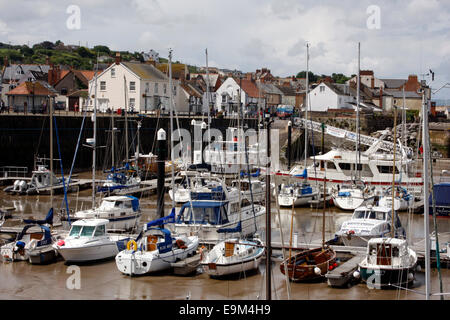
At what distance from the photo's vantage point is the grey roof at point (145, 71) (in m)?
62.8

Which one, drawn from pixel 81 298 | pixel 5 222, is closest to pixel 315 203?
pixel 5 222

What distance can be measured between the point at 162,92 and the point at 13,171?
26.5 m

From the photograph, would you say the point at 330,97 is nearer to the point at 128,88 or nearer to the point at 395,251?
the point at 128,88

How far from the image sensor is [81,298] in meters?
17.9

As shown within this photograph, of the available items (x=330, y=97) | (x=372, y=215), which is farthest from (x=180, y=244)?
(x=330, y=97)

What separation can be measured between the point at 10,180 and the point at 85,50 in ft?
362

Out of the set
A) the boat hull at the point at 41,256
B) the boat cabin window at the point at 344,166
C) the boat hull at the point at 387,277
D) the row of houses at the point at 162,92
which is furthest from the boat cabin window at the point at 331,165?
the boat hull at the point at 41,256

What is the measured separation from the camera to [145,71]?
64.6 metres

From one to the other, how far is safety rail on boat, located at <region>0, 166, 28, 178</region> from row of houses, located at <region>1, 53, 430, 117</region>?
7.71m

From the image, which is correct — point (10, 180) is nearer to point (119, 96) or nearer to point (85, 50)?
point (119, 96)

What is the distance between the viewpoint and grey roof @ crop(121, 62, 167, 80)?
206 ft

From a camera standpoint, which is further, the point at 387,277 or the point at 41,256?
the point at 41,256

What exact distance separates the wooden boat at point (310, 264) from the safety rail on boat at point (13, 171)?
26697mm

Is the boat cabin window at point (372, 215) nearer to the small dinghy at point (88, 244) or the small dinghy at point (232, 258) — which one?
the small dinghy at point (232, 258)
